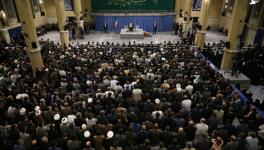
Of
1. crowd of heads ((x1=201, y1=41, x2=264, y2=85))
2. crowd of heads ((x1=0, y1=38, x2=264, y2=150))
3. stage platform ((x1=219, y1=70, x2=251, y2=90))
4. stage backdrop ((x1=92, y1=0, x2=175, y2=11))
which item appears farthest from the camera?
stage backdrop ((x1=92, y1=0, x2=175, y2=11))

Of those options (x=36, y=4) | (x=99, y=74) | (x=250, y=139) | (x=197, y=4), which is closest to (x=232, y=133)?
(x=250, y=139)

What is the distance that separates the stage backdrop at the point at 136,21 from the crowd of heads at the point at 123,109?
13155 millimetres

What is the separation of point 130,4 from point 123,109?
18649 millimetres

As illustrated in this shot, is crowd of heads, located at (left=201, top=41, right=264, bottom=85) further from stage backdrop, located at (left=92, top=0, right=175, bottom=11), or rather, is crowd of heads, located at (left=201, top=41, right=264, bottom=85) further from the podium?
stage backdrop, located at (left=92, top=0, right=175, bottom=11)

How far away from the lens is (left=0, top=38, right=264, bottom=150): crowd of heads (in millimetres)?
6012

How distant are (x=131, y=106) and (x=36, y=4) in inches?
796

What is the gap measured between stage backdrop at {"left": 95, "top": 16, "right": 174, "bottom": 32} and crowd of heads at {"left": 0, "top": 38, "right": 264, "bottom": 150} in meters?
13.2

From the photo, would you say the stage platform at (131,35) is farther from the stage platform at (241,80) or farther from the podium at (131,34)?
the stage platform at (241,80)

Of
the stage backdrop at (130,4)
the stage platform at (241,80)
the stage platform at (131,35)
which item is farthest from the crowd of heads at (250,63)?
the stage backdrop at (130,4)

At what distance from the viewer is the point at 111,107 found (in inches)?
285

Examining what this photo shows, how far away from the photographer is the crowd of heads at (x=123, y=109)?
6.01 m

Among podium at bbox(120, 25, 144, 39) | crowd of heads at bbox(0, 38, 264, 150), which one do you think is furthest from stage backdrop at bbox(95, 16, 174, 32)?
crowd of heads at bbox(0, 38, 264, 150)

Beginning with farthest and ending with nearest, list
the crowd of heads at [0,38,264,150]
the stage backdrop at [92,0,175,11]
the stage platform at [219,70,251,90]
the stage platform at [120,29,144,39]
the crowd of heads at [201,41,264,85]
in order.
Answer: the stage backdrop at [92,0,175,11] → the stage platform at [120,29,144,39] → the crowd of heads at [201,41,264,85] → the stage platform at [219,70,251,90] → the crowd of heads at [0,38,264,150]

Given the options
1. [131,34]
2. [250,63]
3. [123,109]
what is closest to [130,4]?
[131,34]
